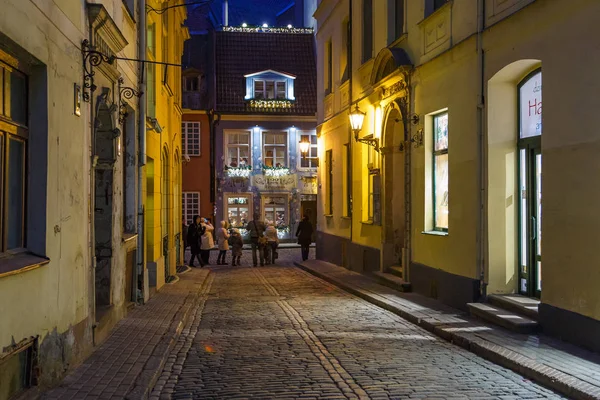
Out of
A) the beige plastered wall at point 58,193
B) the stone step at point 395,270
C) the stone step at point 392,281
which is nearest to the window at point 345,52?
the stone step at point 395,270

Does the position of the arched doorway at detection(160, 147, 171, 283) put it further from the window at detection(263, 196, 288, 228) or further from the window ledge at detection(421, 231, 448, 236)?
the window at detection(263, 196, 288, 228)

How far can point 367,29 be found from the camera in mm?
19266

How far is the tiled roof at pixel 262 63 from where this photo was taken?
125 feet

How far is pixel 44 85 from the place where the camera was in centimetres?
674

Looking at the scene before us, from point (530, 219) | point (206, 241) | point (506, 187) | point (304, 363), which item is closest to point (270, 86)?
point (206, 241)

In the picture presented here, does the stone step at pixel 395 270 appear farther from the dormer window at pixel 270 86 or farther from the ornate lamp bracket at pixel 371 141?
the dormer window at pixel 270 86

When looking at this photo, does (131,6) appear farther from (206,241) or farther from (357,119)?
(206,241)

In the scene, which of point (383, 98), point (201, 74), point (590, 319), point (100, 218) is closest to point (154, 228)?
point (100, 218)

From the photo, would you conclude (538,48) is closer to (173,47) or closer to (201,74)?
(173,47)

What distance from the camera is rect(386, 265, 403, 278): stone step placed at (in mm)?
16281

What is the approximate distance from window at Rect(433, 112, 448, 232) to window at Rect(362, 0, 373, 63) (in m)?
5.43

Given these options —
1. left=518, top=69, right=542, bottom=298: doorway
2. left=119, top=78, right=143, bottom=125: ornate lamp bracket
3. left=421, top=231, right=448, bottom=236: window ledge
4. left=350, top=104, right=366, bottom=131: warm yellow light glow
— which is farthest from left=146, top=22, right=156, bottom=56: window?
left=518, top=69, right=542, bottom=298: doorway

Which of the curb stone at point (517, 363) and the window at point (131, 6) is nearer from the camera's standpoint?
the curb stone at point (517, 363)

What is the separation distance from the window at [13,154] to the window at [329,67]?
17.5 m
